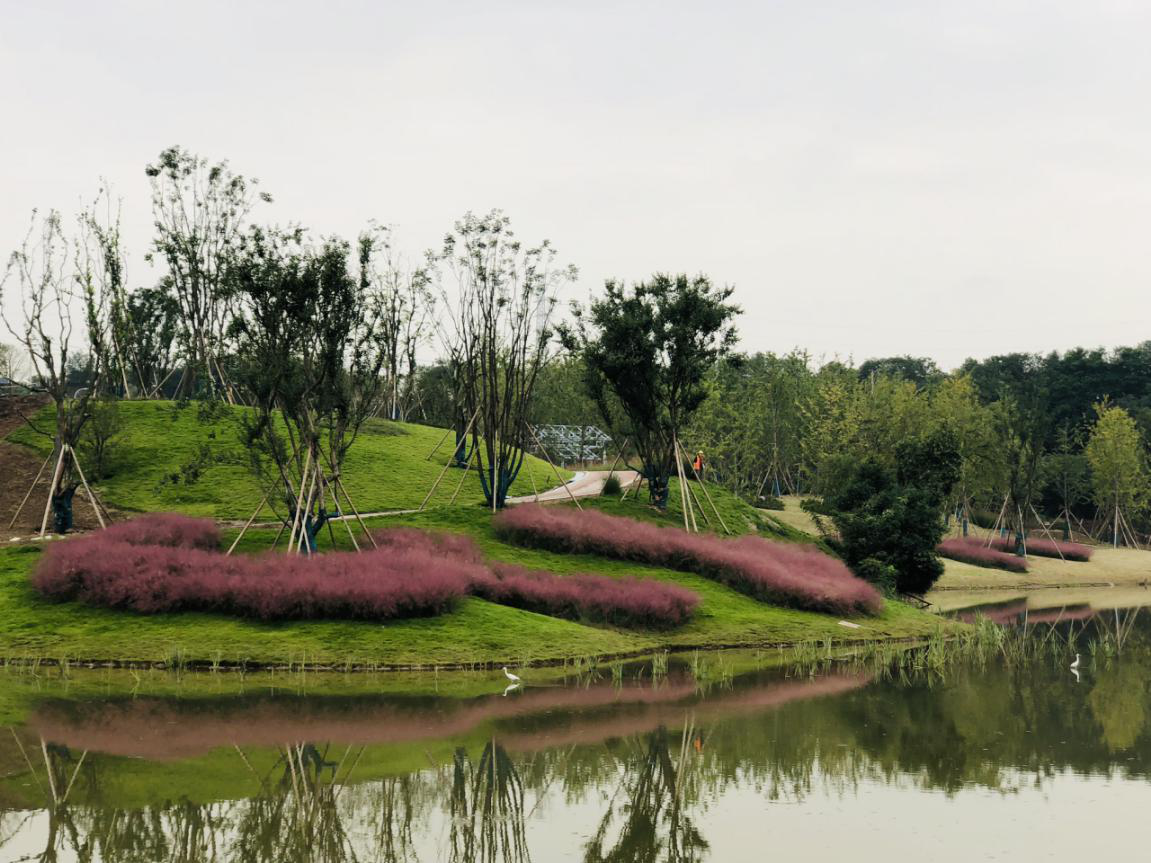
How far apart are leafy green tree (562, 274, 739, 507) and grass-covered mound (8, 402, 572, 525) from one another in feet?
24.8

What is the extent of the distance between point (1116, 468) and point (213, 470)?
64.0m

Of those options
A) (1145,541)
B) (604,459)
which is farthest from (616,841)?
(1145,541)

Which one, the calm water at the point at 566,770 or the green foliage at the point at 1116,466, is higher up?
the green foliage at the point at 1116,466

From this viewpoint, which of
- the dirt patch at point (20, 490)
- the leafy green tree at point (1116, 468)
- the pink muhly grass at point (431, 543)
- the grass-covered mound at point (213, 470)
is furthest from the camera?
the leafy green tree at point (1116, 468)

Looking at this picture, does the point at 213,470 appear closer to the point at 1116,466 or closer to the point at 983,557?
the point at 983,557

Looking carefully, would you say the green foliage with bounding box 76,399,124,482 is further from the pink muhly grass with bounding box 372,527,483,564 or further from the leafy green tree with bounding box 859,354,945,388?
the leafy green tree with bounding box 859,354,945,388

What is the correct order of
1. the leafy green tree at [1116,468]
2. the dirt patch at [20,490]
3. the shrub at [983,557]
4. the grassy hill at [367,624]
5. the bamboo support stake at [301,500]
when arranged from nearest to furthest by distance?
the grassy hill at [367,624] → the bamboo support stake at [301,500] → the dirt patch at [20,490] → the shrub at [983,557] → the leafy green tree at [1116,468]

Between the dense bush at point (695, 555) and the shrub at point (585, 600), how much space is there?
4.85 m

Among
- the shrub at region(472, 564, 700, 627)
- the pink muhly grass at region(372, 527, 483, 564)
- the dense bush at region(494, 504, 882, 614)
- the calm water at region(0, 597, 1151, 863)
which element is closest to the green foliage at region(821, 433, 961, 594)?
the dense bush at region(494, 504, 882, 614)

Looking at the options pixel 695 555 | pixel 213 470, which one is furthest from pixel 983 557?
pixel 213 470

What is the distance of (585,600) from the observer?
89.5 ft

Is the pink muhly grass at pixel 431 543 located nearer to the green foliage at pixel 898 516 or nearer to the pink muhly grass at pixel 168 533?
the pink muhly grass at pixel 168 533

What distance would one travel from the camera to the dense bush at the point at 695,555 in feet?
104

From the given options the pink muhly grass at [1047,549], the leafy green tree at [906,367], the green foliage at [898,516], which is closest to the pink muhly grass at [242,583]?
the green foliage at [898,516]
